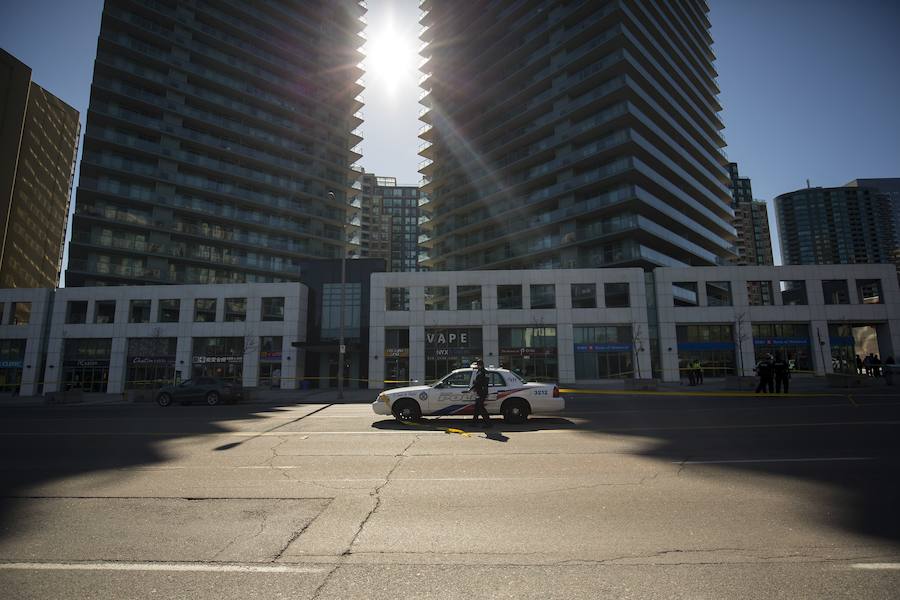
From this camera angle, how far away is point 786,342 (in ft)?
121

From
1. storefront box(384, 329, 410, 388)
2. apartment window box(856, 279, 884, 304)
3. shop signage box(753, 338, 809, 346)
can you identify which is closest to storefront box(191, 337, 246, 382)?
storefront box(384, 329, 410, 388)

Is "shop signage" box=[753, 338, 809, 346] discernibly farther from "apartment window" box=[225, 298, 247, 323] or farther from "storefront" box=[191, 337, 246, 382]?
"apartment window" box=[225, 298, 247, 323]

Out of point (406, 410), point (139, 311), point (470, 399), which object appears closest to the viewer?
point (470, 399)

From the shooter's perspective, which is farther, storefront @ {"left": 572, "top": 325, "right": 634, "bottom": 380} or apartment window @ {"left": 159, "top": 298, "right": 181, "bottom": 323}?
apartment window @ {"left": 159, "top": 298, "right": 181, "bottom": 323}

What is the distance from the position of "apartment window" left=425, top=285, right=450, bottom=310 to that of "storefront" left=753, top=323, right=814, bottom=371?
89.5ft

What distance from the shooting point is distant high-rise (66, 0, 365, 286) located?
5002 centimetres

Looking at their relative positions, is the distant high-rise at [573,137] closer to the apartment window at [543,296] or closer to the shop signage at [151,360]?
the apartment window at [543,296]

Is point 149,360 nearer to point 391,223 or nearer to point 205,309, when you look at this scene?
point 205,309

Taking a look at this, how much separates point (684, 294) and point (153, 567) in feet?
143

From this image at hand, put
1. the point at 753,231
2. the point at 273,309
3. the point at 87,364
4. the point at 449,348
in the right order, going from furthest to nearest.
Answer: the point at 753,231
the point at 273,309
the point at 87,364
the point at 449,348

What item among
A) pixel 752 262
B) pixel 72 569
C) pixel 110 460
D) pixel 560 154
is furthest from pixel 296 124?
pixel 752 262

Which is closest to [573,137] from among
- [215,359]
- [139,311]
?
[215,359]

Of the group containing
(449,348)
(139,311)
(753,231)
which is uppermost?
(753,231)

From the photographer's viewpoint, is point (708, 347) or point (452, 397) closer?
point (452, 397)
